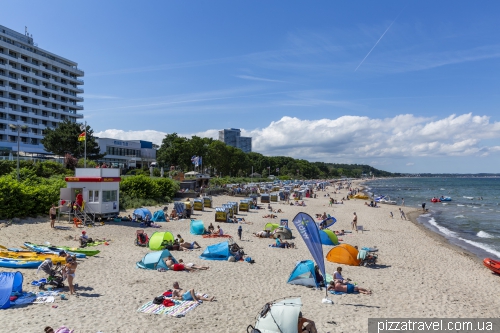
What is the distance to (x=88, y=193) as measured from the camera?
2208cm

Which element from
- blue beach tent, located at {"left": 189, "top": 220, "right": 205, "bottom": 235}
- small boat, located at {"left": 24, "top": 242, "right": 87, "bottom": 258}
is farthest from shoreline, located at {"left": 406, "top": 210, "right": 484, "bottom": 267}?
small boat, located at {"left": 24, "top": 242, "right": 87, "bottom": 258}

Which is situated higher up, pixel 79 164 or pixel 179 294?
pixel 79 164

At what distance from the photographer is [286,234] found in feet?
68.3

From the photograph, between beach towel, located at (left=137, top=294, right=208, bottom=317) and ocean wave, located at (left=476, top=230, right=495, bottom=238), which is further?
ocean wave, located at (left=476, top=230, right=495, bottom=238)

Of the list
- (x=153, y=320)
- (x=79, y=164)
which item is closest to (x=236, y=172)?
(x=79, y=164)

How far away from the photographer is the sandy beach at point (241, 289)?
9.04m

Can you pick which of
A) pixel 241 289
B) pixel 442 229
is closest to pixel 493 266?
pixel 241 289

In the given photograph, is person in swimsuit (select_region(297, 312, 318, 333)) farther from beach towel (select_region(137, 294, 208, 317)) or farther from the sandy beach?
beach towel (select_region(137, 294, 208, 317))

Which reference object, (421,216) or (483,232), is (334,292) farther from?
(421,216)

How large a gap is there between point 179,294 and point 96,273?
381cm

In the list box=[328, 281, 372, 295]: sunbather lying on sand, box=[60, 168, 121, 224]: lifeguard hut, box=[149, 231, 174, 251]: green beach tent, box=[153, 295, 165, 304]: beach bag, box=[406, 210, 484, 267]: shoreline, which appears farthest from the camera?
box=[60, 168, 121, 224]: lifeguard hut

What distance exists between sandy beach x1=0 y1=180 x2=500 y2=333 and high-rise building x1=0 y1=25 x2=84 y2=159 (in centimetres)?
5064

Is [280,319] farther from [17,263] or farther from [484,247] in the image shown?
[484,247]

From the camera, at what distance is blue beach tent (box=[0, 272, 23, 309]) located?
9280 millimetres
